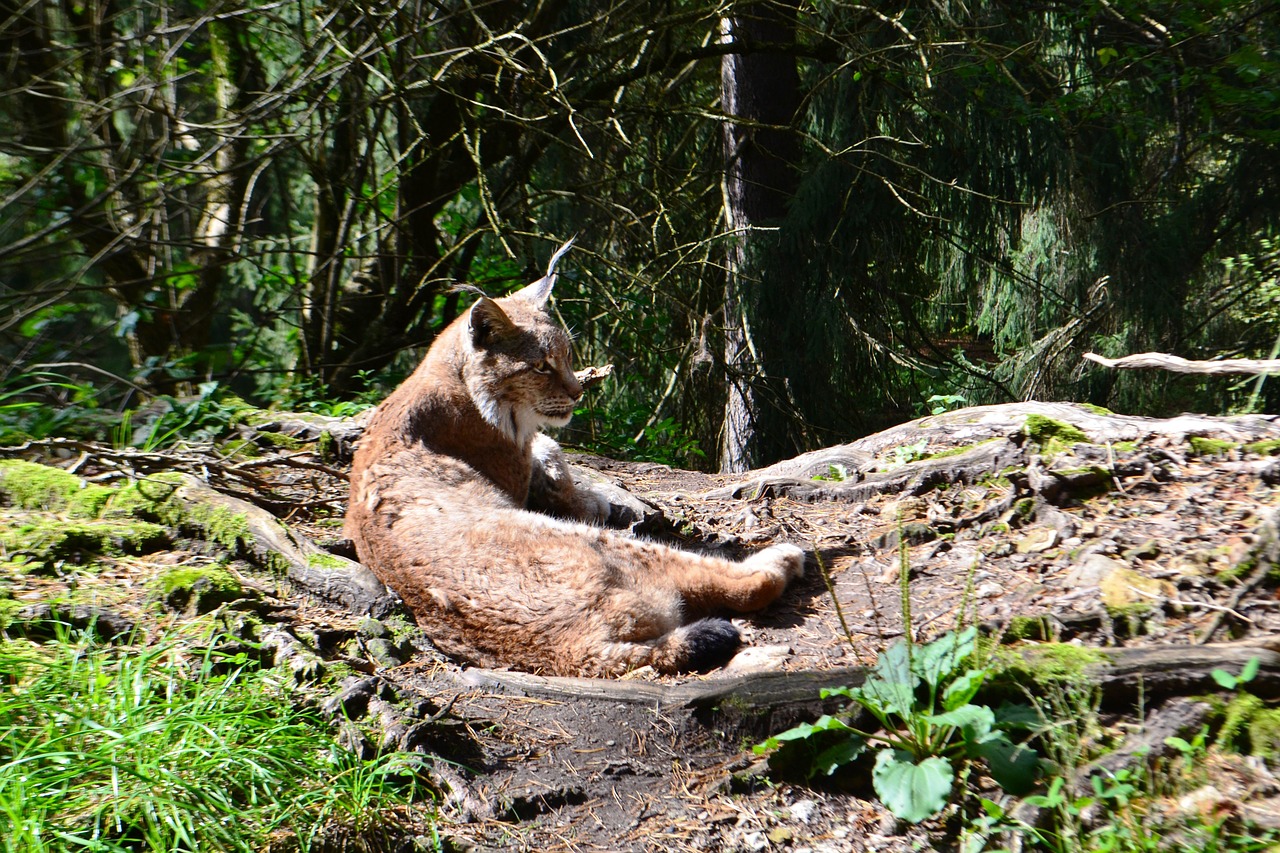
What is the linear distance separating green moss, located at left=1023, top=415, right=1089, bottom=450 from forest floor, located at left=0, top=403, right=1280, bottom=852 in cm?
2

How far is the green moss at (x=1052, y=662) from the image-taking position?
2.87m

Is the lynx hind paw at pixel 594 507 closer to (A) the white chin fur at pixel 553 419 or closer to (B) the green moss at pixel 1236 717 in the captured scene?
(A) the white chin fur at pixel 553 419

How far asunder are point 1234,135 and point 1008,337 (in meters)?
2.64

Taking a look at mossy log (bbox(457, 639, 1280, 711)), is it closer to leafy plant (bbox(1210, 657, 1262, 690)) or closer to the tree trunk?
leafy plant (bbox(1210, 657, 1262, 690))

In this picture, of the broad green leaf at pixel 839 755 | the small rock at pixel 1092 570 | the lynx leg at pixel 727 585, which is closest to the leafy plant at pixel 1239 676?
the small rock at pixel 1092 570

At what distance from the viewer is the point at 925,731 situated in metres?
2.78

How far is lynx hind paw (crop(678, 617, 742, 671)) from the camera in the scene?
3791 millimetres

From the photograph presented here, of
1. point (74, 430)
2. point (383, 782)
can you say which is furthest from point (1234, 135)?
point (74, 430)

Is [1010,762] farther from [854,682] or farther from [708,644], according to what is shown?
[708,644]

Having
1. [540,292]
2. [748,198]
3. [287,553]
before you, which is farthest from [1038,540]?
[748,198]

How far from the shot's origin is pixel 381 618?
4070mm

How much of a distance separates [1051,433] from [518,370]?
116 inches

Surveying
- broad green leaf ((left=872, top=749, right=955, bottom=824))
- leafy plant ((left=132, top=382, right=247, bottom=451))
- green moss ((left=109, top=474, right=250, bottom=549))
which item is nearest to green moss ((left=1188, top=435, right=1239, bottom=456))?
broad green leaf ((left=872, top=749, right=955, bottom=824))

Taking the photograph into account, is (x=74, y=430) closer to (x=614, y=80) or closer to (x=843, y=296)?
(x=614, y=80)
